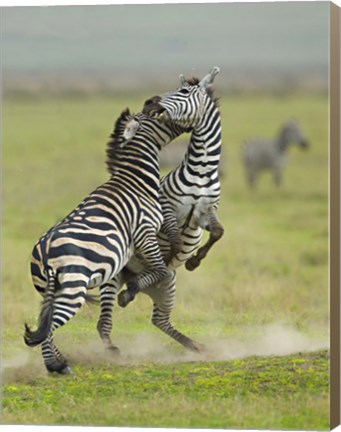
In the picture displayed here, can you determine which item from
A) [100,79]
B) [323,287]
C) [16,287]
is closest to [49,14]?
[16,287]

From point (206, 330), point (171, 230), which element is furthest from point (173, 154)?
point (171, 230)

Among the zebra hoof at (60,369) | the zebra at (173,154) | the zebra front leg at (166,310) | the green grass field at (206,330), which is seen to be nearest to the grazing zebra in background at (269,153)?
the green grass field at (206,330)

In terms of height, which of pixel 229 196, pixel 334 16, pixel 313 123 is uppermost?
pixel 313 123

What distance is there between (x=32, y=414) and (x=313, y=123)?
1881 cm

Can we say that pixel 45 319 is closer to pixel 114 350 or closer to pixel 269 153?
pixel 114 350

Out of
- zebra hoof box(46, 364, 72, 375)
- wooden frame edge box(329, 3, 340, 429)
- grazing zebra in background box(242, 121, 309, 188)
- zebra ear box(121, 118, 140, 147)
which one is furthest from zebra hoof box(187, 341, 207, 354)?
grazing zebra in background box(242, 121, 309, 188)

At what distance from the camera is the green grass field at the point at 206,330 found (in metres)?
8.30

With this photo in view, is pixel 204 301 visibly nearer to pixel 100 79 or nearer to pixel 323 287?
pixel 323 287

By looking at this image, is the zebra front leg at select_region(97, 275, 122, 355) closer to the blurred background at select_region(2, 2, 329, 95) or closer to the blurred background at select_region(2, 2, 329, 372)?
the blurred background at select_region(2, 2, 329, 372)

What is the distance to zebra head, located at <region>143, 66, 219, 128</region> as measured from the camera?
8.48 metres

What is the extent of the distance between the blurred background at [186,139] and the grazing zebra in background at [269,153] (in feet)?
1.22

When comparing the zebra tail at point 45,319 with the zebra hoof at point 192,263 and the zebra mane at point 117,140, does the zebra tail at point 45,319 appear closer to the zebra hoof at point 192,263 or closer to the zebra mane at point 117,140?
the zebra mane at point 117,140

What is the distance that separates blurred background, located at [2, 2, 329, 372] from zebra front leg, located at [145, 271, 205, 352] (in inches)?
16.4

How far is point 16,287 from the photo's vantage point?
13875mm
